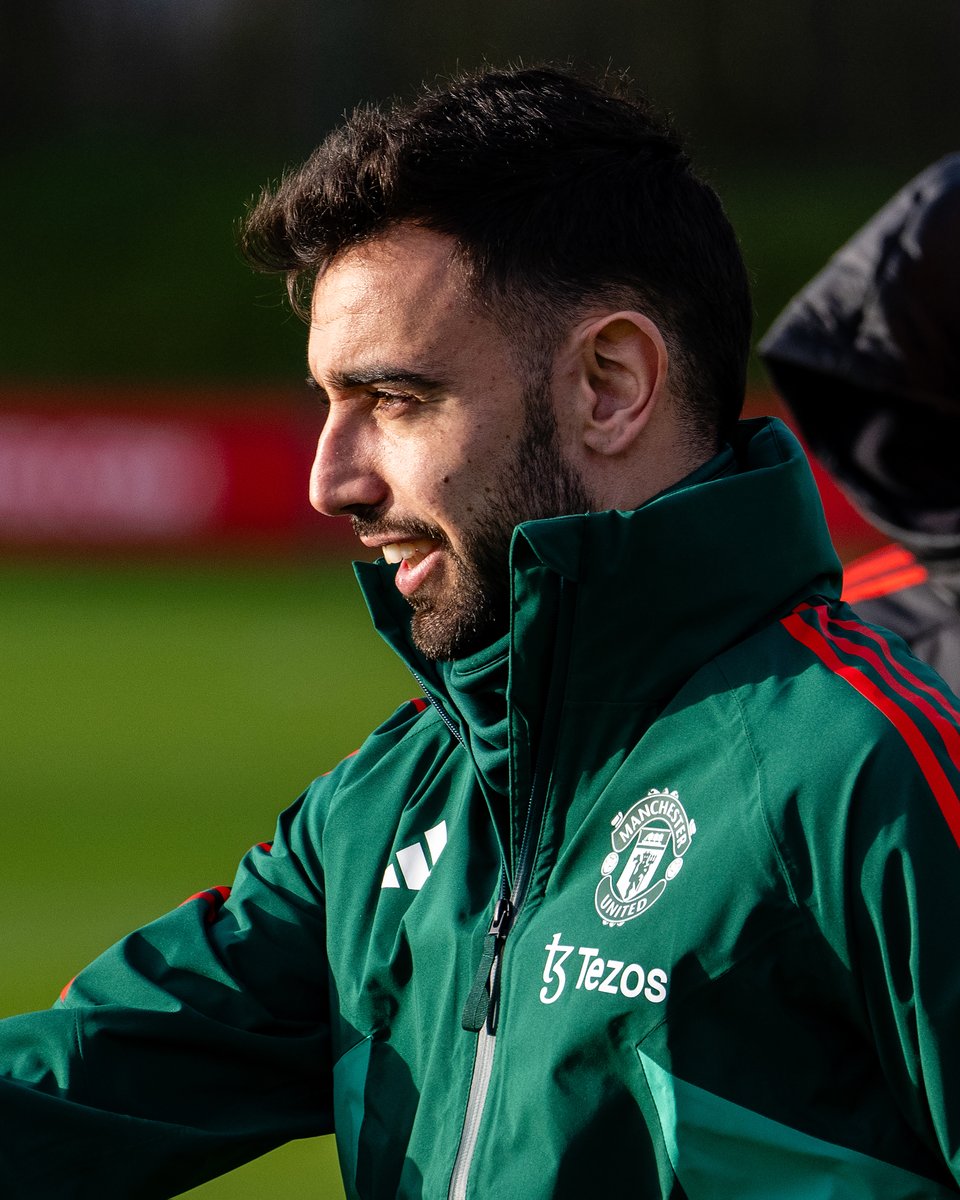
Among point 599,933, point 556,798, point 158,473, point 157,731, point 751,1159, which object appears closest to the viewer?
point 751,1159

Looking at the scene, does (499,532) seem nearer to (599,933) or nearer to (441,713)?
(441,713)

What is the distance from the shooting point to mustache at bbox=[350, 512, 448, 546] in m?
2.05

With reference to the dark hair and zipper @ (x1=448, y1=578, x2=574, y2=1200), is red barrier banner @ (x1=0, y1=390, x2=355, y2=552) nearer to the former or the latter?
the dark hair

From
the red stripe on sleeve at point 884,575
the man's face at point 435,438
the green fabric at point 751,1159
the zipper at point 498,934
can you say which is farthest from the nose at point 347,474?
the red stripe on sleeve at point 884,575

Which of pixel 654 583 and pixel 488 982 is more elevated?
pixel 654 583

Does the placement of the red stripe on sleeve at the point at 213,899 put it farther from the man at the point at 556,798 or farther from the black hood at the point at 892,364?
the black hood at the point at 892,364

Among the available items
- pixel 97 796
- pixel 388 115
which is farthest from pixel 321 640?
pixel 388 115

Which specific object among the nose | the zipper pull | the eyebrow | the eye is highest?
the eyebrow

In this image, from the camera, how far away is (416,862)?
6.82 feet

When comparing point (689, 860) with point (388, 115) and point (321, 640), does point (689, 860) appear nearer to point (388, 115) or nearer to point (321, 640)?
point (388, 115)

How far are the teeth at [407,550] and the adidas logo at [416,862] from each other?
30cm

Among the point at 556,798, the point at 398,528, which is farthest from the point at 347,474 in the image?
the point at 556,798

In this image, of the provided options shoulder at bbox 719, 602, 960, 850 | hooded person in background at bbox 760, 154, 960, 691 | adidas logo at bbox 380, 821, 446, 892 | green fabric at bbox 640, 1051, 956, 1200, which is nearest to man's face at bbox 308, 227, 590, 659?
adidas logo at bbox 380, 821, 446, 892

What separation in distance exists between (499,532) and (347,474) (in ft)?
0.60
